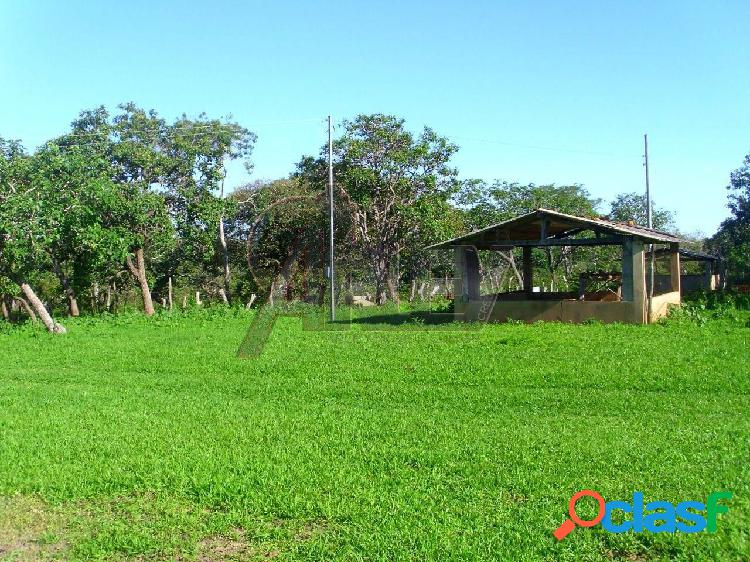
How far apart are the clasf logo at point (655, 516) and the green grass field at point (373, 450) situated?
0.08 m

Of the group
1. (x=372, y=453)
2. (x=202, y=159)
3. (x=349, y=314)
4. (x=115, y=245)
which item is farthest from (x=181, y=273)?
(x=372, y=453)

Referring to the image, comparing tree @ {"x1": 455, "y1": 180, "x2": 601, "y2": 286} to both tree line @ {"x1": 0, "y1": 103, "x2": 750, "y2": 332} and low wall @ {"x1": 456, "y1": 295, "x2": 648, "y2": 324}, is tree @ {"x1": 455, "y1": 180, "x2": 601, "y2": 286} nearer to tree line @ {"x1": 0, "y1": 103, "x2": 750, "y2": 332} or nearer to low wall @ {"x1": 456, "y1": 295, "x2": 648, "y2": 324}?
tree line @ {"x1": 0, "y1": 103, "x2": 750, "y2": 332}

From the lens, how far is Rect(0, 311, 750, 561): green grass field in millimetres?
4406

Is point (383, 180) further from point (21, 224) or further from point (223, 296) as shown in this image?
point (21, 224)

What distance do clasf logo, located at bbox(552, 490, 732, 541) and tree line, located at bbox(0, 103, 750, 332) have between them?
56.9 ft

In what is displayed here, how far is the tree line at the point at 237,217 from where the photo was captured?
2155 centimetres

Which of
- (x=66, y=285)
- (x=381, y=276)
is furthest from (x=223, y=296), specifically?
(x=381, y=276)

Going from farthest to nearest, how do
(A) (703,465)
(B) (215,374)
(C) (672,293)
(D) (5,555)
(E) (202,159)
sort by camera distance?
1. (E) (202,159)
2. (C) (672,293)
3. (B) (215,374)
4. (A) (703,465)
5. (D) (5,555)

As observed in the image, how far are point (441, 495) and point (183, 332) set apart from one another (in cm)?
1354

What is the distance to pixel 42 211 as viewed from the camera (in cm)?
1753

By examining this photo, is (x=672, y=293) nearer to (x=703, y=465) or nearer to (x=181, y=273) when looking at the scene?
(x=703, y=465)

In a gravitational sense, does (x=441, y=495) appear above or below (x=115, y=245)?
below

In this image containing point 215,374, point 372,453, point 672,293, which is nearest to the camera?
point 372,453

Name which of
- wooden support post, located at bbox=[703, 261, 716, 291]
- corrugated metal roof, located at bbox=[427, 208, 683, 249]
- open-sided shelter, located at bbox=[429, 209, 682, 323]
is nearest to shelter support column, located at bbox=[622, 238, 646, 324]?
open-sided shelter, located at bbox=[429, 209, 682, 323]
